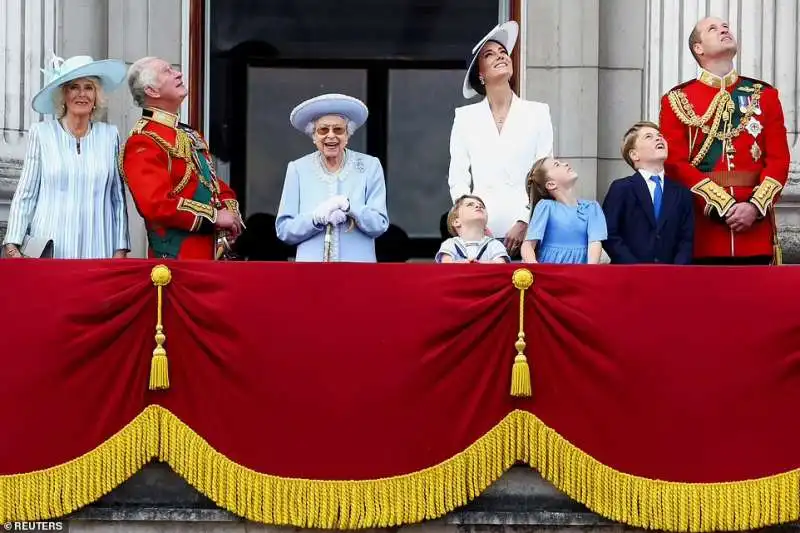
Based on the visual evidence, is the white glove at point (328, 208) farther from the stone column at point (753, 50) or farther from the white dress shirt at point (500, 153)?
the stone column at point (753, 50)

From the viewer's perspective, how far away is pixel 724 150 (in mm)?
8047

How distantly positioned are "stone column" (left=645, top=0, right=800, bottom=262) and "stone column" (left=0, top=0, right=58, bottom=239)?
363 centimetres

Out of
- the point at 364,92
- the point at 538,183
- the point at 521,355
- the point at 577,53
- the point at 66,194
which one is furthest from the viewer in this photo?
the point at 364,92

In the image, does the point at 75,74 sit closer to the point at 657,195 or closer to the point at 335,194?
the point at 335,194

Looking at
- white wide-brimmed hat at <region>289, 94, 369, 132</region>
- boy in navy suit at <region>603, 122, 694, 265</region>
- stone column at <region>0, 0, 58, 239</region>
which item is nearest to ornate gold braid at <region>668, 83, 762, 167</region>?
boy in navy suit at <region>603, 122, 694, 265</region>

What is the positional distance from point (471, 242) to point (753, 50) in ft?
→ 9.79

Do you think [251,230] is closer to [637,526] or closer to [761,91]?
[761,91]

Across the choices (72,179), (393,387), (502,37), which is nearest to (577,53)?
(502,37)

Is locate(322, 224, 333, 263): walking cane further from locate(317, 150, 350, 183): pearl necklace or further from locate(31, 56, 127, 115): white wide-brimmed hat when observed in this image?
locate(31, 56, 127, 115): white wide-brimmed hat

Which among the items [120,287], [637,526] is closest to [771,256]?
[637,526]

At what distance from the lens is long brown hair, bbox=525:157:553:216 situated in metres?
7.64

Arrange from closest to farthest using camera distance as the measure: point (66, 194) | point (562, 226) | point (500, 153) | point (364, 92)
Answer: point (562, 226) < point (66, 194) < point (500, 153) < point (364, 92)

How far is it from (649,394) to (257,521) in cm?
176

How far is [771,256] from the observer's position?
8047mm
